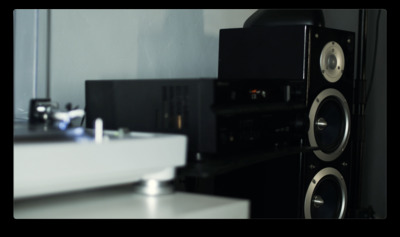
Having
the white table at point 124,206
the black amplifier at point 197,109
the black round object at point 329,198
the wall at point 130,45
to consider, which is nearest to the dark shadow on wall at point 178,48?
the wall at point 130,45

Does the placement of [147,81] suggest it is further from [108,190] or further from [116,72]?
[116,72]

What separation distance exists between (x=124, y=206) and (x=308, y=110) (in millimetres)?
891

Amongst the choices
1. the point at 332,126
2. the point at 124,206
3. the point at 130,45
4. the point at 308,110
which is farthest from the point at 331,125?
the point at 124,206

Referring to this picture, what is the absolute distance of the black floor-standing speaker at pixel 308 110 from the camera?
1.72m

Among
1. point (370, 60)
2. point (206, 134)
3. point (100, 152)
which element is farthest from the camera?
point (370, 60)

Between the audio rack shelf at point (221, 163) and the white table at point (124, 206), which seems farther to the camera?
the audio rack shelf at point (221, 163)

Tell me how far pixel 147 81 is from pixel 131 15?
0.50 meters

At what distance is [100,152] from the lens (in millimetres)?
862

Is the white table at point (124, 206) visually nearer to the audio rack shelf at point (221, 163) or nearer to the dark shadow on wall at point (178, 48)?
the audio rack shelf at point (221, 163)

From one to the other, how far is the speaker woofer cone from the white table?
2.80ft

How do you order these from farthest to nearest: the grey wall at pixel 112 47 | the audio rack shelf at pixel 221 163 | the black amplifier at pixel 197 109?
the grey wall at pixel 112 47 < the black amplifier at pixel 197 109 < the audio rack shelf at pixel 221 163

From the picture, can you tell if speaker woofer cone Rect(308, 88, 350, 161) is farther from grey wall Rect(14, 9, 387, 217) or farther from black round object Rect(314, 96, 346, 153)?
grey wall Rect(14, 9, 387, 217)

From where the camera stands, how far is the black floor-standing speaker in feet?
5.64
